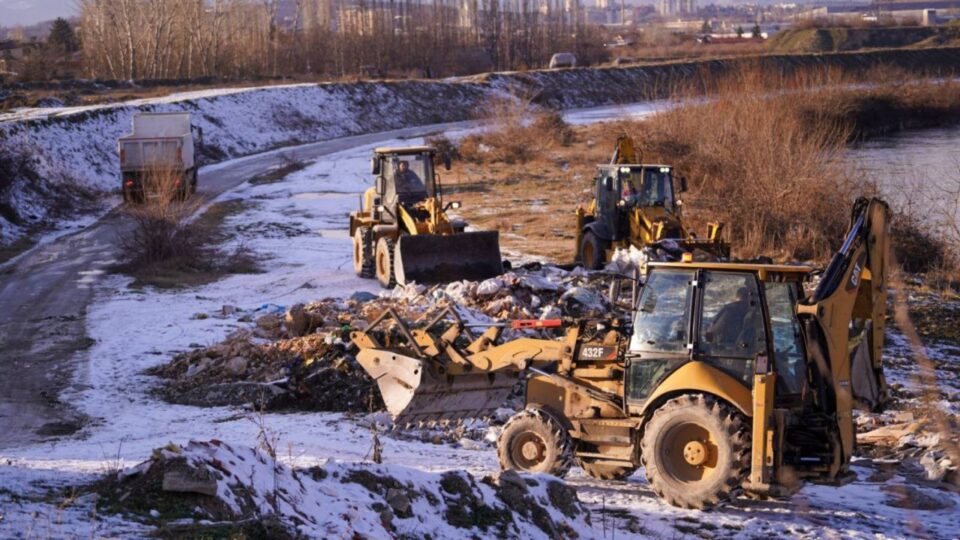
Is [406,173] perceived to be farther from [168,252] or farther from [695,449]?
[695,449]

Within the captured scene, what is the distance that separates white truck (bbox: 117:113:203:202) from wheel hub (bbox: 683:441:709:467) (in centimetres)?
2298

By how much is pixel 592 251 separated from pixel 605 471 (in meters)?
12.4

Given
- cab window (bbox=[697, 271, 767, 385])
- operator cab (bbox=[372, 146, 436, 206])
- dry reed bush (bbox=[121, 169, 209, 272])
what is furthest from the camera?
dry reed bush (bbox=[121, 169, 209, 272])

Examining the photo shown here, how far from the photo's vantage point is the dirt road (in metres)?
13.8

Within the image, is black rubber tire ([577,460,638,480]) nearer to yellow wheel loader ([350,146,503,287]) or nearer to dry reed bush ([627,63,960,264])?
yellow wheel loader ([350,146,503,287])

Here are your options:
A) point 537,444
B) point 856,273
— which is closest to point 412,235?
point 537,444

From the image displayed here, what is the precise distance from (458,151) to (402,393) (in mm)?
37029

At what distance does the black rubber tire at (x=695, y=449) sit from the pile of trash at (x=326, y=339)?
2.03 m

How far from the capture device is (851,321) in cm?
1055

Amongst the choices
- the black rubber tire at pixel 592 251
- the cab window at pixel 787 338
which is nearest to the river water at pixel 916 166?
the black rubber tire at pixel 592 251

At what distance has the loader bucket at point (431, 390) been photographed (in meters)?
11.5

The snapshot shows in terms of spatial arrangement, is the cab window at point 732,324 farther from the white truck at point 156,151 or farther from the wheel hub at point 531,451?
the white truck at point 156,151

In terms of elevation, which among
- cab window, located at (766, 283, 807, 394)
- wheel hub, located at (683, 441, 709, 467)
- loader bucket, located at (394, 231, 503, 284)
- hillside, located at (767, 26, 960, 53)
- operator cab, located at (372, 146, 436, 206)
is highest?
hillside, located at (767, 26, 960, 53)

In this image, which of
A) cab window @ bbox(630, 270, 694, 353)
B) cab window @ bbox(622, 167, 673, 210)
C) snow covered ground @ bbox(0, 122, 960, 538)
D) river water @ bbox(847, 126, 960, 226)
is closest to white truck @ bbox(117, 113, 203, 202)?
snow covered ground @ bbox(0, 122, 960, 538)
